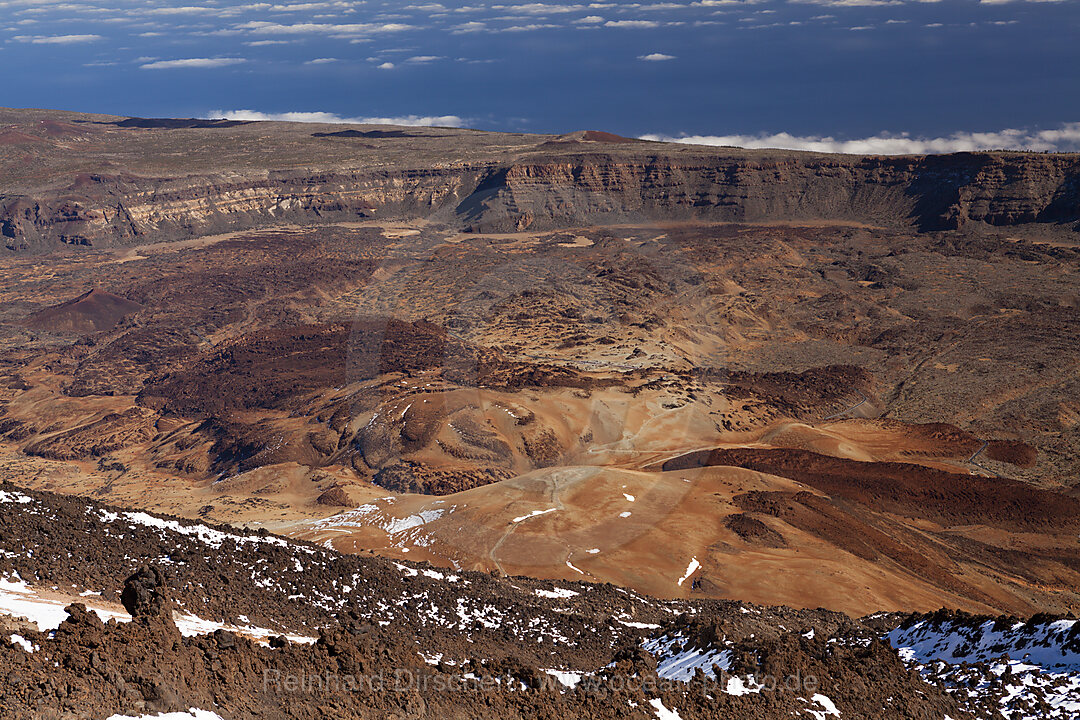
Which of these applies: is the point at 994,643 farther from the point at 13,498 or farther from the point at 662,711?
the point at 13,498

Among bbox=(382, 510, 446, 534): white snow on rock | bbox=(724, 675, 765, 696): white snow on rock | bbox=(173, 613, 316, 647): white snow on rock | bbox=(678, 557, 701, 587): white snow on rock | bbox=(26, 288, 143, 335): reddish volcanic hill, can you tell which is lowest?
bbox=(678, 557, 701, 587): white snow on rock

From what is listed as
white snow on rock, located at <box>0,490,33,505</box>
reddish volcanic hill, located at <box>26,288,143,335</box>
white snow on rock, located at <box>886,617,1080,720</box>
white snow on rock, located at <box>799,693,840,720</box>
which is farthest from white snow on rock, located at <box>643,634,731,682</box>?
reddish volcanic hill, located at <box>26,288,143,335</box>

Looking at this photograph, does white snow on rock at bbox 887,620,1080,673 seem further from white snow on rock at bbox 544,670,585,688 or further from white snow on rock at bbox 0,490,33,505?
white snow on rock at bbox 0,490,33,505

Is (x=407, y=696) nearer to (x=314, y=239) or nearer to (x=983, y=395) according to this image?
(x=983, y=395)

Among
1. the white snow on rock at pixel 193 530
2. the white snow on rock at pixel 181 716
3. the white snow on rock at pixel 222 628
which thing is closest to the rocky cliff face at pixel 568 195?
the white snow on rock at pixel 193 530

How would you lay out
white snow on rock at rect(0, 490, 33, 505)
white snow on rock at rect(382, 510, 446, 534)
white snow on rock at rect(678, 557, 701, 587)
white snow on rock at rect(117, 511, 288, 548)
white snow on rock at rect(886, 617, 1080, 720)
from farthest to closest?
1. white snow on rock at rect(382, 510, 446, 534)
2. white snow on rock at rect(678, 557, 701, 587)
3. white snow on rock at rect(117, 511, 288, 548)
4. white snow on rock at rect(0, 490, 33, 505)
5. white snow on rock at rect(886, 617, 1080, 720)

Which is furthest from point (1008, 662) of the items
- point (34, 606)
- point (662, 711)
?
point (34, 606)

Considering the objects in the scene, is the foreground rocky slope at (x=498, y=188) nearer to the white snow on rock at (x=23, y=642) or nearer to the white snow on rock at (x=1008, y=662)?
the white snow on rock at (x=1008, y=662)
